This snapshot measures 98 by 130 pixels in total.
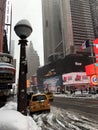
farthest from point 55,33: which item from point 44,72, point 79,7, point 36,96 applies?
point 36,96

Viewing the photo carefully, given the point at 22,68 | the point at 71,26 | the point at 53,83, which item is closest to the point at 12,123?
the point at 22,68

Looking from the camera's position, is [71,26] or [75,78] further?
[71,26]

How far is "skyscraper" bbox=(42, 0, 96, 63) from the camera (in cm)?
14812

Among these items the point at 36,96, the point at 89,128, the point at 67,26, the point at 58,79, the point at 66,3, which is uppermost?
the point at 66,3

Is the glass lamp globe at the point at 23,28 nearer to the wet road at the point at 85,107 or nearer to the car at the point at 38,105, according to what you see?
the wet road at the point at 85,107

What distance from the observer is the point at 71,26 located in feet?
498

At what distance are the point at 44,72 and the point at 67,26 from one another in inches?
Result: 1577

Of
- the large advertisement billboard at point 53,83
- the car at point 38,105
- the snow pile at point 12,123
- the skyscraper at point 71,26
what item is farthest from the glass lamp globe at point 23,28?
the skyscraper at point 71,26

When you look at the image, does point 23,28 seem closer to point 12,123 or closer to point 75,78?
point 12,123

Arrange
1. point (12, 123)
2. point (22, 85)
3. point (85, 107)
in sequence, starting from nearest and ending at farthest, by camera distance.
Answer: point (12, 123) → point (22, 85) → point (85, 107)

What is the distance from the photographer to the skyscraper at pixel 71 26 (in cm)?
14812

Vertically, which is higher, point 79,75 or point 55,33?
point 55,33

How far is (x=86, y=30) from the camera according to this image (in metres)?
166

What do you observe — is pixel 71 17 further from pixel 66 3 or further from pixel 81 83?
pixel 81 83
